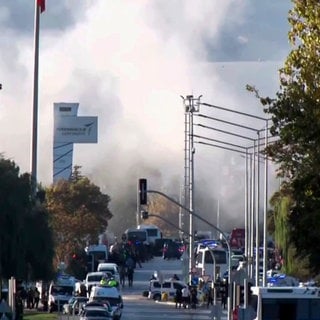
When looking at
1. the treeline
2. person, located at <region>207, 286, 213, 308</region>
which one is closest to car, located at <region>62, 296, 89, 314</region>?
the treeline

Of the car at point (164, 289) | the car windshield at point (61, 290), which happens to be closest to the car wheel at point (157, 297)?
the car at point (164, 289)

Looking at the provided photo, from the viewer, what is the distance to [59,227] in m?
118

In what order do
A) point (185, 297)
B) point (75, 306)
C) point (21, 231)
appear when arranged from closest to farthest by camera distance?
point (21, 231) → point (75, 306) → point (185, 297)

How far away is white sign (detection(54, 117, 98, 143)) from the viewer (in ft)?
405

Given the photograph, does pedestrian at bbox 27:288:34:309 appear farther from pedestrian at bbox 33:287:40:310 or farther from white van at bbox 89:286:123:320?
white van at bbox 89:286:123:320

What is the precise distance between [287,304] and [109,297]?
30.5 metres

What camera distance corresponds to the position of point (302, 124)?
114ft

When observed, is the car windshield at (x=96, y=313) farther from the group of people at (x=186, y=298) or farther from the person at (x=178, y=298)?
the person at (x=178, y=298)

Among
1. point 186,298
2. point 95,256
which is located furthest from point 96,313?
point 95,256

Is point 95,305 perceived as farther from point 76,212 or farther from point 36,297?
point 76,212

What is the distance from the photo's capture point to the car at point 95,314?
208ft

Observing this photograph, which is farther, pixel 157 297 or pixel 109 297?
pixel 157 297

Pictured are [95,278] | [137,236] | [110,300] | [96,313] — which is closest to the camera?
[96,313]

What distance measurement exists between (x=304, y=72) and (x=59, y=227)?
8492 centimetres
